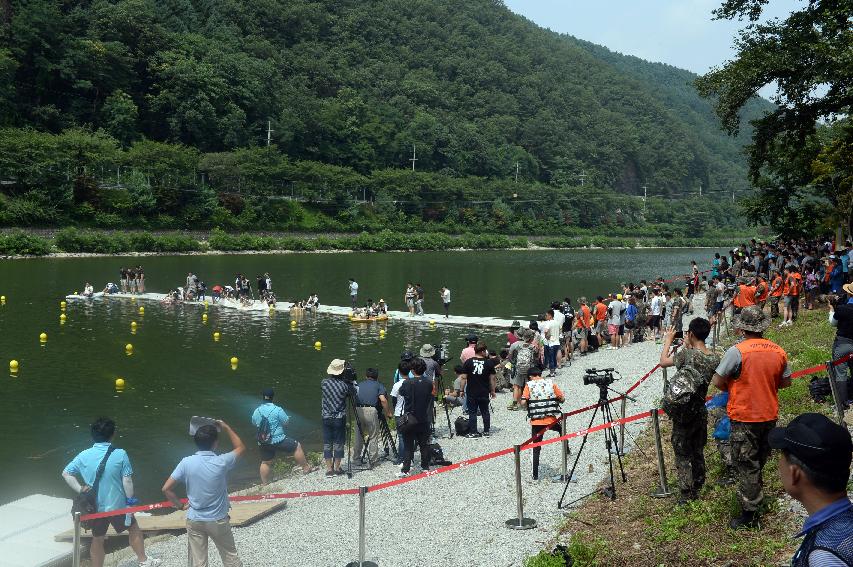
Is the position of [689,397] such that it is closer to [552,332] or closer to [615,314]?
[552,332]

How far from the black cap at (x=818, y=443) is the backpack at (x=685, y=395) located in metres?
4.03

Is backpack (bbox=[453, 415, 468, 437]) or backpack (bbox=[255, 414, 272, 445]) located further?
backpack (bbox=[453, 415, 468, 437])

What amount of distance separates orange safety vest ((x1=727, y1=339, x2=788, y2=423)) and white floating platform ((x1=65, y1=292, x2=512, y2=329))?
83.0 feet

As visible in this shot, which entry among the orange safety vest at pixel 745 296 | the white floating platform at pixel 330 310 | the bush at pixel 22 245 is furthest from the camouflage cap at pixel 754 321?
the bush at pixel 22 245

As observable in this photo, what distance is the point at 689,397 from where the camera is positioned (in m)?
7.32

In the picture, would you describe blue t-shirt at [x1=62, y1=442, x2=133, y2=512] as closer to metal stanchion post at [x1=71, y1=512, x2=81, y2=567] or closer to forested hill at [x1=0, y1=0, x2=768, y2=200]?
metal stanchion post at [x1=71, y1=512, x2=81, y2=567]

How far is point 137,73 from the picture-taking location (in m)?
113

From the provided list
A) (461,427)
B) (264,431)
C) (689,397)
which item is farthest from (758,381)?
(264,431)

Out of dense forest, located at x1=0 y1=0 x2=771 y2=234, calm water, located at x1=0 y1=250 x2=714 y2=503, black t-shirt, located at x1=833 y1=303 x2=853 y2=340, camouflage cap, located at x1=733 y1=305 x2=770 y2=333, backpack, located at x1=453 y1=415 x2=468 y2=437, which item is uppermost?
dense forest, located at x1=0 y1=0 x2=771 y2=234

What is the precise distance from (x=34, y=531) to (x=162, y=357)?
655 inches

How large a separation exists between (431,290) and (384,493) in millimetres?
38681

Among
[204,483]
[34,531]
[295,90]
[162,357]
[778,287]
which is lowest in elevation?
[162,357]

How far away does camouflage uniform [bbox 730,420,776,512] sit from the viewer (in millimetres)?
6566

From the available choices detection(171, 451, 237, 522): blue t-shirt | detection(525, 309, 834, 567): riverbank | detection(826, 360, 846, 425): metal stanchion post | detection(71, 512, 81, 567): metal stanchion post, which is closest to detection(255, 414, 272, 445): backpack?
detection(171, 451, 237, 522): blue t-shirt
